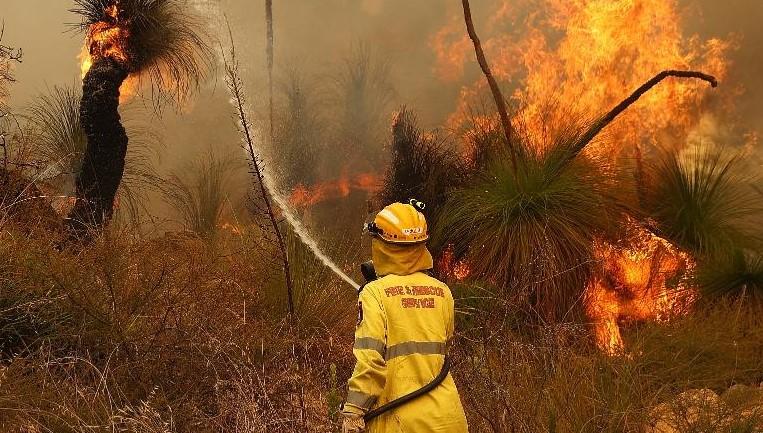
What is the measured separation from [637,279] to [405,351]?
6.45 metres

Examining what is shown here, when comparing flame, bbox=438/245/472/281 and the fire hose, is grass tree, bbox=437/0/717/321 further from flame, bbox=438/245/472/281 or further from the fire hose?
the fire hose

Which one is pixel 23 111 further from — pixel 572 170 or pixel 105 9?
pixel 572 170

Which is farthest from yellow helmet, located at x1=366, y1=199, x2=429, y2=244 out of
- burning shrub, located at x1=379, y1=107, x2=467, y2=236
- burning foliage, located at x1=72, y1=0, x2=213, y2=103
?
burning foliage, located at x1=72, y1=0, x2=213, y2=103

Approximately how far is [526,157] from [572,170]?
51 centimetres

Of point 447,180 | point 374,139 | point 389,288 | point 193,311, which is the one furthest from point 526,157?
point 374,139

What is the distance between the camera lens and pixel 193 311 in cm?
634

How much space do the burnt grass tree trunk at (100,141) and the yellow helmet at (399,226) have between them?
6259 millimetres

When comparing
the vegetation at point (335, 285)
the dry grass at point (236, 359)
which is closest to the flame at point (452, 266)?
the vegetation at point (335, 285)

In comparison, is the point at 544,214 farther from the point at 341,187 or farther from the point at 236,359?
the point at 341,187

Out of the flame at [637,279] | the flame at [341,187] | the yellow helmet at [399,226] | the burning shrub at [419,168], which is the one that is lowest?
Result: the flame at [341,187]

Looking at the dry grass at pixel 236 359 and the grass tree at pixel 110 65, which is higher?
the grass tree at pixel 110 65

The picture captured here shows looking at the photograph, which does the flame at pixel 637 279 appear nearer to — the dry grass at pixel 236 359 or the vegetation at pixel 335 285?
the vegetation at pixel 335 285

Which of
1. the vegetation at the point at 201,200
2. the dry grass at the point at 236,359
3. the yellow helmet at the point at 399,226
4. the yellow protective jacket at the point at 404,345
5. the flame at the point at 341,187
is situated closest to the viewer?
the yellow protective jacket at the point at 404,345

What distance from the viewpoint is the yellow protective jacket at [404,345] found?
3402 mm
